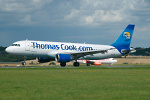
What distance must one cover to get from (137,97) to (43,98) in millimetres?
4676

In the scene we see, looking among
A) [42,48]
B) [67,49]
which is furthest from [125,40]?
[42,48]

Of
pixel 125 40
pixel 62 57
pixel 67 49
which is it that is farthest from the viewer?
pixel 125 40

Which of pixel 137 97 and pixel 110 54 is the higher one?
pixel 110 54

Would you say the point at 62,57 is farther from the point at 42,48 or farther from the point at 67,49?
the point at 42,48

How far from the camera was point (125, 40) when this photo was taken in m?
68.8

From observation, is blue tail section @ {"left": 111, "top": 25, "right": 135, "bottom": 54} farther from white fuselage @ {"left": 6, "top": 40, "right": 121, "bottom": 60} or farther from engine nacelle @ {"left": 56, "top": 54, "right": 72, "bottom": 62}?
engine nacelle @ {"left": 56, "top": 54, "right": 72, "bottom": 62}

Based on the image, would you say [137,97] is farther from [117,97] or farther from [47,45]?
[47,45]

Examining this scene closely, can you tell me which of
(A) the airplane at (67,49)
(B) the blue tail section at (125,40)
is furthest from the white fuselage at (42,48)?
(B) the blue tail section at (125,40)

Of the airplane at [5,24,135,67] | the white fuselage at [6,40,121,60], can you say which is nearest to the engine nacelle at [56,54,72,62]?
the airplane at [5,24,135,67]

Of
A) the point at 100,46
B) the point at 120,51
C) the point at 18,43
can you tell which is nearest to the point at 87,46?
the point at 100,46

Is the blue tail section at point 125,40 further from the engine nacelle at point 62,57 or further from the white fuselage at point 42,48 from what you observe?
the engine nacelle at point 62,57

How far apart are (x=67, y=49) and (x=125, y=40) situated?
623 inches

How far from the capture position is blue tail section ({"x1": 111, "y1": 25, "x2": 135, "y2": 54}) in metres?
68.1

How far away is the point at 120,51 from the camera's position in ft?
222
